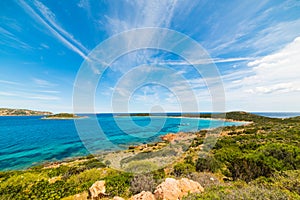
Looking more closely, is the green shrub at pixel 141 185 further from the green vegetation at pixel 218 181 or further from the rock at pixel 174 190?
the rock at pixel 174 190

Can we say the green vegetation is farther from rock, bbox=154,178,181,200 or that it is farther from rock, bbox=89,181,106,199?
rock, bbox=154,178,181,200

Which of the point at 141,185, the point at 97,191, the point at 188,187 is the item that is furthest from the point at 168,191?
the point at 97,191

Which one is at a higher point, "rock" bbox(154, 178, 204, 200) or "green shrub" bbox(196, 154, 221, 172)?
"rock" bbox(154, 178, 204, 200)

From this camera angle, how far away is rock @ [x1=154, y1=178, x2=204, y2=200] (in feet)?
14.2

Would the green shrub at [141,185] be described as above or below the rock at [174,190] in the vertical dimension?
below

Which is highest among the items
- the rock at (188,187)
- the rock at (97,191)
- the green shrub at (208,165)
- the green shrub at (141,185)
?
the rock at (188,187)

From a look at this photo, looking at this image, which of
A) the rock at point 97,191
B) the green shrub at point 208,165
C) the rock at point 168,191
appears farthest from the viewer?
the green shrub at point 208,165

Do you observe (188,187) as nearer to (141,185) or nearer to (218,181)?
(141,185)

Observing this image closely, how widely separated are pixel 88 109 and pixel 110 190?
5.74 m

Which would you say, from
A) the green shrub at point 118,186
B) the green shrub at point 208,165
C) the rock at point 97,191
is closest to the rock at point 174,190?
the green shrub at point 118,186

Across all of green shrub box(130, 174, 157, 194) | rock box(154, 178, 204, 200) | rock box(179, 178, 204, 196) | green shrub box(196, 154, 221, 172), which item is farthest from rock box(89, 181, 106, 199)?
green shrub box(196, 154, 221, 172)

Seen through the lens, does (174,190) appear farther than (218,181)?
No

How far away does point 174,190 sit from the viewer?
447 centimetres

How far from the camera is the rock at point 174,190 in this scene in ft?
14.2
